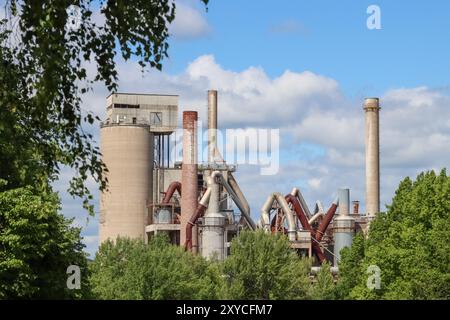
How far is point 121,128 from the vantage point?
425 feet

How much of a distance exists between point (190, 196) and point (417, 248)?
67.0 metres

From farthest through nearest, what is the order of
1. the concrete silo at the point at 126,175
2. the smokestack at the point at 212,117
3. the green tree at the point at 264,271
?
the smokestack at the point at 212,117
the concrete silo at the point at 126,175
the green tree at the point at 264,271

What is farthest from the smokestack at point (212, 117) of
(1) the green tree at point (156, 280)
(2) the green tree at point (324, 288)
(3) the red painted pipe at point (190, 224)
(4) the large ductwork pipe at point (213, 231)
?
(1) the green tree at point (156, 280)

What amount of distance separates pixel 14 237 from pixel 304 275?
52.3 metres

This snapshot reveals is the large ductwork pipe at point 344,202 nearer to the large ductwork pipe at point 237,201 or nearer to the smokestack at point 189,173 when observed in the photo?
the large ductwork pipe at point 237,201

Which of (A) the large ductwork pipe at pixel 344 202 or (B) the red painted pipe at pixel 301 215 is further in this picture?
(B) the red painted pipe at pixel 301 215

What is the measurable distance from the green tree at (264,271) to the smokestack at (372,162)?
4444 centimetres

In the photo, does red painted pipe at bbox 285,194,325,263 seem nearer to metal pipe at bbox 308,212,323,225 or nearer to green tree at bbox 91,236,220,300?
metal pipe at bbox 308,212,323,225

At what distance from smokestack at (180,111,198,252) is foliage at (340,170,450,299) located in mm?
55625

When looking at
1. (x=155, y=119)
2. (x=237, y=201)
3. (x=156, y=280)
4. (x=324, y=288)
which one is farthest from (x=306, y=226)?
(x=156, y=280)

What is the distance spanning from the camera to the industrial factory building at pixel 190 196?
4870 inches

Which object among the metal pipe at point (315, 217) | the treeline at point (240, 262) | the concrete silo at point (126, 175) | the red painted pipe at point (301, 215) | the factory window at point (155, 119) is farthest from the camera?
the factory window at point (155, 119)

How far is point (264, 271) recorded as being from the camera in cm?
8825

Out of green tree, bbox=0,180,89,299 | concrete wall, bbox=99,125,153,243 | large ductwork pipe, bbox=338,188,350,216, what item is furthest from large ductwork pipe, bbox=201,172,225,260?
green tree, bbox=0,180,89,299
